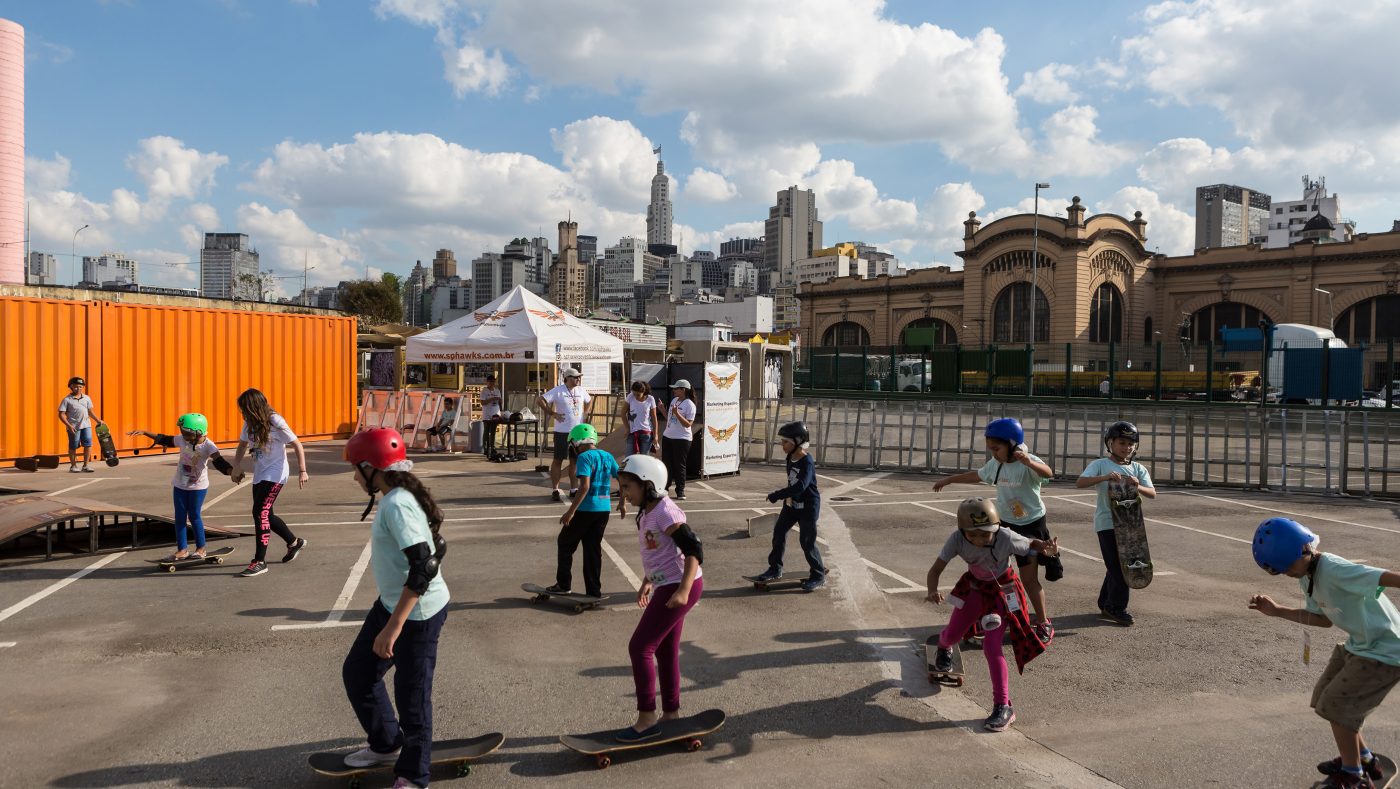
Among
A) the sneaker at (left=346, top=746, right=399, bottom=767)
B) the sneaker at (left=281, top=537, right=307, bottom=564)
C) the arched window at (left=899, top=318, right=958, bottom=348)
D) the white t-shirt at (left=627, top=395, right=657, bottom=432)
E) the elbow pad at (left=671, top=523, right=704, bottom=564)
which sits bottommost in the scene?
the sneaker at (left=346, top=746, right=399, bottom=767)

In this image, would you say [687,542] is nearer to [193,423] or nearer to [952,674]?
[952,674]

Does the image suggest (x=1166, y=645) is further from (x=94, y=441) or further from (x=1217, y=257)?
(x=1217, y=257)

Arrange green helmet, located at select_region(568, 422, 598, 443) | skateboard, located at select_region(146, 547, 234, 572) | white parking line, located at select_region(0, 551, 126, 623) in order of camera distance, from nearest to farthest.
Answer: white parking line, located at select_region(0, 551, 126, 623) < green helmet, located at select_region(568, 422, 598, 443) < skateboard, located at select_region(146, 547, 234, 572)

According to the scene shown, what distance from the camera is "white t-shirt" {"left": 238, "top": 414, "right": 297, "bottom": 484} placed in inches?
327

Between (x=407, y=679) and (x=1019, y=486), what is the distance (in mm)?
4575

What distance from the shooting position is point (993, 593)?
206 inches

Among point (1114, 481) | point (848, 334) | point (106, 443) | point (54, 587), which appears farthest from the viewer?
point (848, 334)

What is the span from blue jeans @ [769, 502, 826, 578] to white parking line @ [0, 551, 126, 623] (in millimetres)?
6403

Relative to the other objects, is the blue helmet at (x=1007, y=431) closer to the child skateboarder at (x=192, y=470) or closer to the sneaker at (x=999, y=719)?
the sneaker at (x=999, y=719)

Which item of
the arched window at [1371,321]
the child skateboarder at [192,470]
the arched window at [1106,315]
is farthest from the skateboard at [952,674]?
the arched window at [1106,315]

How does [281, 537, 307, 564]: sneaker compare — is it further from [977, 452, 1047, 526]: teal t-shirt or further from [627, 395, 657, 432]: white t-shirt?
[977, 452, 1047, 526]: teal t-shirt

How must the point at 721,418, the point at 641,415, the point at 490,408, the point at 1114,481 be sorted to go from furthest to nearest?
the point at 490,408
the point at 721,418
the point at 641,415
the point at 1114,481

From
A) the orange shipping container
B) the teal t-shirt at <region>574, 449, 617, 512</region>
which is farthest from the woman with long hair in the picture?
the orange shipping container

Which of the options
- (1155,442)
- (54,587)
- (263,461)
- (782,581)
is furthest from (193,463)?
(1155,442)
